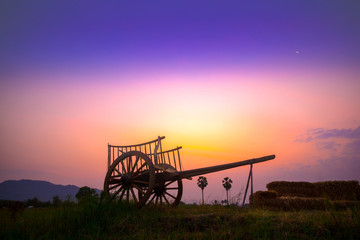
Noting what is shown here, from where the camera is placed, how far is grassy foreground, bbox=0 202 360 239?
4.99 m

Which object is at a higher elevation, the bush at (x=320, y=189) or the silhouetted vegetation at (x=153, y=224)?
the bush at (x=320, y=189)

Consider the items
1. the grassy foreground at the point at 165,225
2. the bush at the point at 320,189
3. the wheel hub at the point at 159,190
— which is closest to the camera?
the grassy foreground at the point at 165,225

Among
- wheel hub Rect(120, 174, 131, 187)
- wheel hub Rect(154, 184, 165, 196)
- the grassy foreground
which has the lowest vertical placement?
the grassy foreground

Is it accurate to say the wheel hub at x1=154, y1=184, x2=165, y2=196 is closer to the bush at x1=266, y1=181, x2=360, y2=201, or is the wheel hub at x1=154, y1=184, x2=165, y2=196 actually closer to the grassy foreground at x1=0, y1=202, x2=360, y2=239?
the grassy foreground at x1=0, y1=202, x2=360, y2=239

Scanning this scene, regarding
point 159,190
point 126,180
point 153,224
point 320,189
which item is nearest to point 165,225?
point 153,224

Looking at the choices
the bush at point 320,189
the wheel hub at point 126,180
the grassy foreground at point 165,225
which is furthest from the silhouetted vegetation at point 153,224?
the bush at point 320,189

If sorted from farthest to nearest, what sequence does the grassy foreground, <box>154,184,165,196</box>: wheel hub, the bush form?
1. the bush
2. <box>154,184,165,196</box>: wheel hub
3. the grassy foreground

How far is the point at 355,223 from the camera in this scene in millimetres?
4828

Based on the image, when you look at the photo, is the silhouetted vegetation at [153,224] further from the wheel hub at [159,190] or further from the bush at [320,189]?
the bush at [320,189]

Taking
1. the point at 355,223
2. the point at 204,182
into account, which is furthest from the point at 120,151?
the point at 204,182

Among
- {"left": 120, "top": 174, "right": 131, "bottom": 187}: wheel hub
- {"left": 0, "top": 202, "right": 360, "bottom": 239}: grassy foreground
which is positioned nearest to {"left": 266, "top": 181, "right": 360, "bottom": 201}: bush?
{"left": 0, "top": 202, "right": 360, "bottom": 239}: grassy foreground

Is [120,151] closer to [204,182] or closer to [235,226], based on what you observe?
[235,226]

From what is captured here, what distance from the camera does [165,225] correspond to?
615 cm

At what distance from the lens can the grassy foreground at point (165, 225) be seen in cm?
499
